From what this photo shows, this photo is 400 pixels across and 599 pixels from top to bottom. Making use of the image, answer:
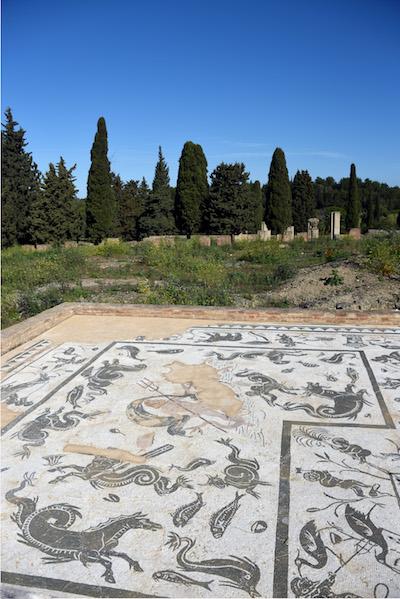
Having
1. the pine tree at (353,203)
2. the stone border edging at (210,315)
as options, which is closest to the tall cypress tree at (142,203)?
the pine tree at (353,203)

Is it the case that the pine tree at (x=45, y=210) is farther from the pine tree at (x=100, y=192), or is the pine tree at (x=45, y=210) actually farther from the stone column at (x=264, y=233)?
the stone column at (x=264, y=233)

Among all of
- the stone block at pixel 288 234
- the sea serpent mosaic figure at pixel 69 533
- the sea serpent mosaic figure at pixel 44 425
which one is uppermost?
the stone block at pixel 288 234

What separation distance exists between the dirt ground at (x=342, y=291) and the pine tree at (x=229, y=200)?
34.2 ft

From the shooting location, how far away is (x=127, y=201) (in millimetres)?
22812

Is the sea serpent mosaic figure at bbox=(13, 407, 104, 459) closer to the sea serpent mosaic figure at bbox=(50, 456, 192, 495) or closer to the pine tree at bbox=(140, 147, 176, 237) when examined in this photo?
the sea serpent mosaic figure at bbox=(50, 456, 192, 495)

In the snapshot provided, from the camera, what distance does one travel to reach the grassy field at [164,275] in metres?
6.91

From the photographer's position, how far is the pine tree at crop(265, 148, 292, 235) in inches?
853

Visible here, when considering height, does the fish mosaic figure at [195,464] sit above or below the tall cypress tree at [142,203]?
below

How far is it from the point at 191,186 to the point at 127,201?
345 centimetres

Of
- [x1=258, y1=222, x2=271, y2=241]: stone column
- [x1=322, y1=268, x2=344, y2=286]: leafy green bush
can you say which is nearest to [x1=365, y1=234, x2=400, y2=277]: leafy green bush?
[x1=322, y1=268, x2=344, y2=286]: leafy green bush

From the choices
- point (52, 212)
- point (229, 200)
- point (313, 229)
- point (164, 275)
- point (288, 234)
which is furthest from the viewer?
point (288, 234)

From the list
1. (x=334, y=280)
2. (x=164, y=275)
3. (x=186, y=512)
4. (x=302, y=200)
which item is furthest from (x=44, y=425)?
(x=302, y=200)

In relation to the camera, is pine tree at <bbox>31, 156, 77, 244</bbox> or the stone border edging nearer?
the stone border edging

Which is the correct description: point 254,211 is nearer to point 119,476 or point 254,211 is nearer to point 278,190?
point 278,190
